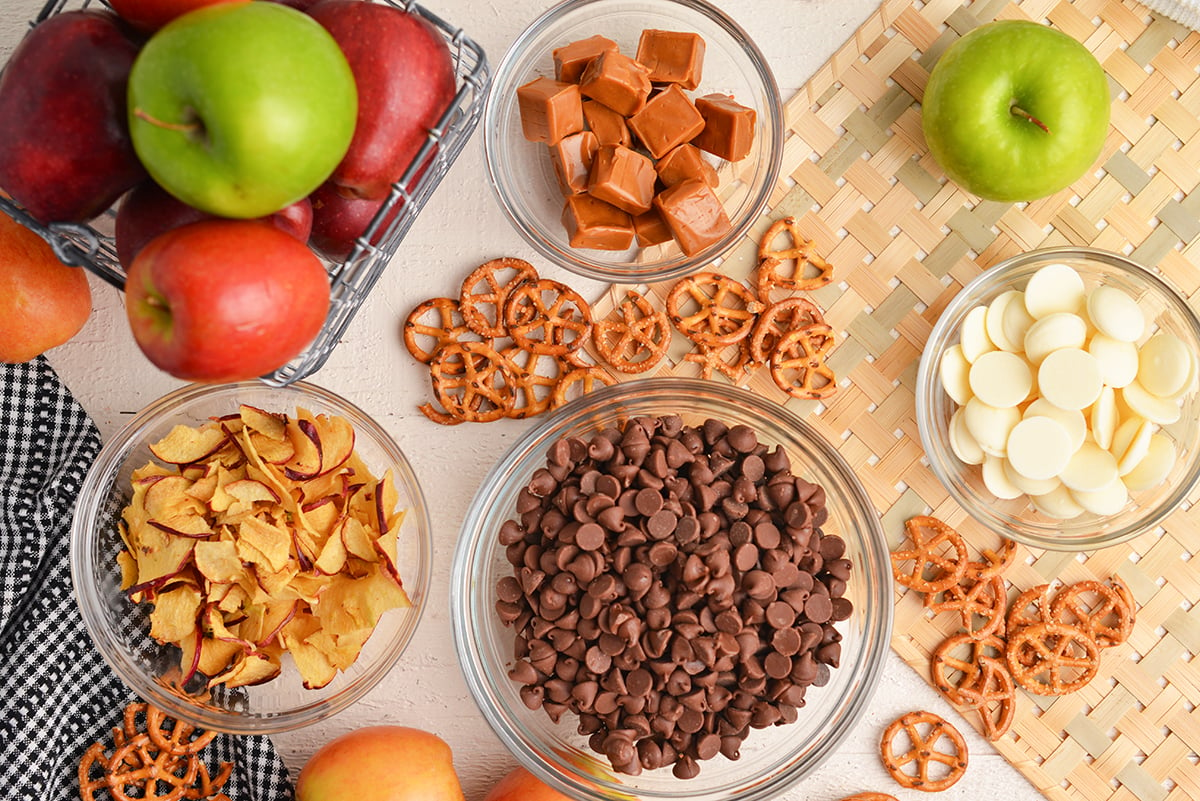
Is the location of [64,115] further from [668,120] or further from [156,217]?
[668,120]

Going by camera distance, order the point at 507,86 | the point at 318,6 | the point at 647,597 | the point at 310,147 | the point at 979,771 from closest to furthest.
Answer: the point at 310,147 → the point at 318,6 → the point at 647,597 → the point at 507,86 → the point at 979,771

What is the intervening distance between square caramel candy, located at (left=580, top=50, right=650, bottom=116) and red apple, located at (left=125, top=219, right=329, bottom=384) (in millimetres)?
551

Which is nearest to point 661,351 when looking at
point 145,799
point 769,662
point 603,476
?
point 603,476

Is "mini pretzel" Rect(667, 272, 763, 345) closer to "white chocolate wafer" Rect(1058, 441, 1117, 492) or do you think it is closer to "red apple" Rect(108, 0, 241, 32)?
"white chocolate wafer" Rect(1058, 441, 1117, 492)

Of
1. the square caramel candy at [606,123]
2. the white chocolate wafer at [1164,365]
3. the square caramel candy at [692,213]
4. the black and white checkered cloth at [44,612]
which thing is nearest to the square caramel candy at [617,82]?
the square caramel candy at [606,123]

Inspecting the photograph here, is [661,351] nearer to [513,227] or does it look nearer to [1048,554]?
[513,227]

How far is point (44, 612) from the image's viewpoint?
152 centimetres

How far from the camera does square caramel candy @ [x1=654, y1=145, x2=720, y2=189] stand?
4.53ft

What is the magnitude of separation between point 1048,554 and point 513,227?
1044 mm

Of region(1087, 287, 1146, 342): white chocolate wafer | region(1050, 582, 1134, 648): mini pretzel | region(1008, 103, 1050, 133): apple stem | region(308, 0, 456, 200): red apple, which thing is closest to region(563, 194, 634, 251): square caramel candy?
region(308, 0, 456, 200): red apple

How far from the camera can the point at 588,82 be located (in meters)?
1.35

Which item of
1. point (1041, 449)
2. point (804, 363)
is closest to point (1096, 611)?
point (1041, 449)

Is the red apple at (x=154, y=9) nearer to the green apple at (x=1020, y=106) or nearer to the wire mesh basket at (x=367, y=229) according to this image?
the wire mesh basket at (x=367, y=229)

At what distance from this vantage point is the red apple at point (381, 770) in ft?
4.63
